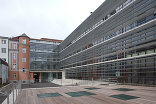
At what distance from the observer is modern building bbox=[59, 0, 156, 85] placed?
50.9 ft

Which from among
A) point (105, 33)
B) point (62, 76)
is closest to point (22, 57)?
point (62, 76)

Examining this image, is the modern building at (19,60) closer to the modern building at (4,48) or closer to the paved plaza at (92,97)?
the modern building at (4,48)

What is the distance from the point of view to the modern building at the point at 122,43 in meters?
15.5

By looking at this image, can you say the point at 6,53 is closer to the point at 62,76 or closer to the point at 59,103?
the point at 62,76

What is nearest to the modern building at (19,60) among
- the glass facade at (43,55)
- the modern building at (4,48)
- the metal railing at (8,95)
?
the modern building at (4,48)

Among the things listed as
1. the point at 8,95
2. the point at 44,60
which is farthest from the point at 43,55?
the point at 8,95

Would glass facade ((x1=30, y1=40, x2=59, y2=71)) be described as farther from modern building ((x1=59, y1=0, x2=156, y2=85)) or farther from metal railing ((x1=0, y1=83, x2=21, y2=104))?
metal railing ((x1=0, y1=83, x2=21, y2=104))

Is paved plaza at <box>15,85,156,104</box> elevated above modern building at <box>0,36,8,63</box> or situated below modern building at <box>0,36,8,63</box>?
below

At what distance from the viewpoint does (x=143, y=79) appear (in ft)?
53.5

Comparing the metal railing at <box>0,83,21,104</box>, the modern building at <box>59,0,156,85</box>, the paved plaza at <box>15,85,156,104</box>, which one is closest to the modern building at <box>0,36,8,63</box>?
the modern building at <box>59,0,156,85</box>

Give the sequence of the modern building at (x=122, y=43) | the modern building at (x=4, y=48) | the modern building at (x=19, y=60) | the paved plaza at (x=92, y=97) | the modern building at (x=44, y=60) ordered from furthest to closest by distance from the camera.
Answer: the modern building at (x=44, y=60)
the modern building at (x=19, y=60)
the modern building at (x=4, y=48)
the modern building at (x=122, y=43)
the paved plaza at (x=92, y=97)

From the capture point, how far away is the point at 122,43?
19.0 metres

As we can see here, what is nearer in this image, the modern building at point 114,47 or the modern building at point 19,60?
the modern building at point 114,47

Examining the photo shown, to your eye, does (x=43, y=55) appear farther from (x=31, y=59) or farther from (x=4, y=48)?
(x=4, y=48)
